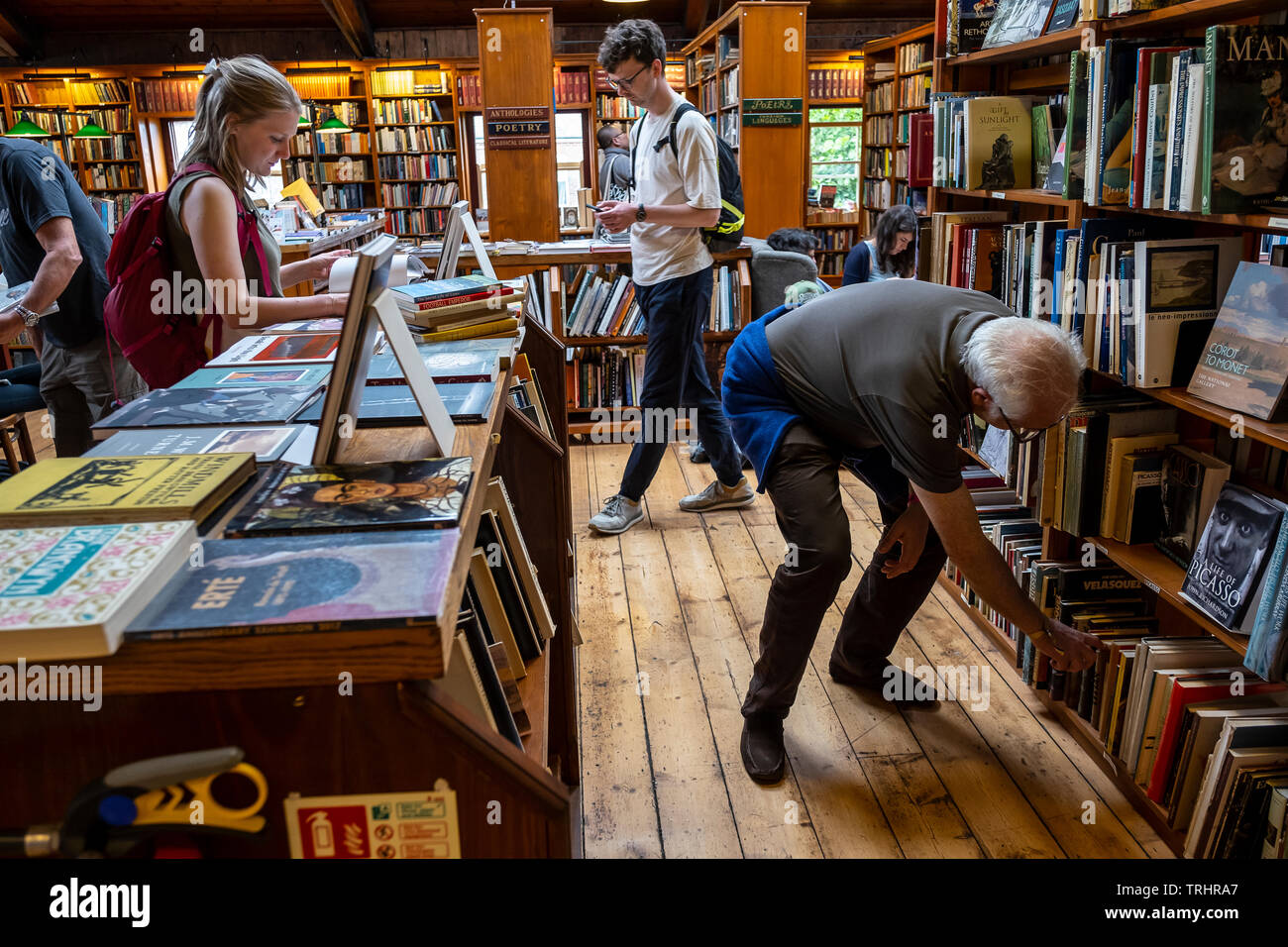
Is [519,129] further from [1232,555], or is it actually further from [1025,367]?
[1232,555]

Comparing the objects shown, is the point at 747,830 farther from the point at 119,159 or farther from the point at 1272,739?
the point at 119,159

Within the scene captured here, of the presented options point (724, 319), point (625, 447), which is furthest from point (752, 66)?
point (625, 447)

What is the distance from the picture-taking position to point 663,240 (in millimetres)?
3549

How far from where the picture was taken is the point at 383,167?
959cm

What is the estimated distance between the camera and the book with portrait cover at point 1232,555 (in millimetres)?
1726

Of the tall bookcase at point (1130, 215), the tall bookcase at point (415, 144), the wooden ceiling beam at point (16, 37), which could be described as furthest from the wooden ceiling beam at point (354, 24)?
the tall bookcase at point (1130, 215)

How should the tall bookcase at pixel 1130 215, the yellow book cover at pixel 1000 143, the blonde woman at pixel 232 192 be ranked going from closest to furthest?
the tall bookcase at pixel 1130 215, the blonde woman at pixel 232 192, the yellow book cover at pixel 1000 143

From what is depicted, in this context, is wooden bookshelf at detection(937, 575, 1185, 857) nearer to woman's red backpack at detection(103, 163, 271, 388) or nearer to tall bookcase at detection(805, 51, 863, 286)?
woman's red backpack at detection(103, 163, 271, 388)

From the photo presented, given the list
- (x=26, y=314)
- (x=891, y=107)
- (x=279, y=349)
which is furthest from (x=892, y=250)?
(x=891, y=107)

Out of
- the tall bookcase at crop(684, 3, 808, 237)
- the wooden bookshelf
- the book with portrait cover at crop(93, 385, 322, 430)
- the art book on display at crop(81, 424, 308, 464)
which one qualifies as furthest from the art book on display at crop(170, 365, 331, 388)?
the tall bookcase at crop(684, 3, 808, 237)

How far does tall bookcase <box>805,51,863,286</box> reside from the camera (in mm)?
9422

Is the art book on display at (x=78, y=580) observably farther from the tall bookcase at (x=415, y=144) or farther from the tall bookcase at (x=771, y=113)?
the tall bookcase at (x=415, y=144)

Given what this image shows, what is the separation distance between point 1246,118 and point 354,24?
350 inches

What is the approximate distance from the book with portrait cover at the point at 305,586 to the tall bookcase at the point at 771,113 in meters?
5.45
